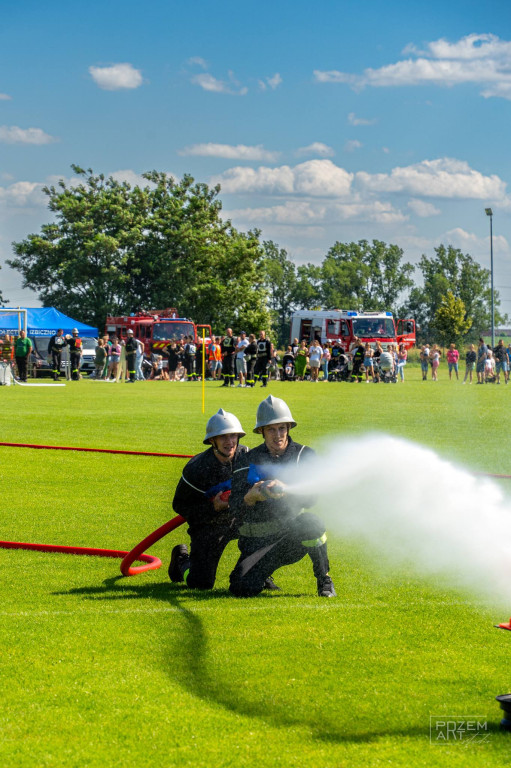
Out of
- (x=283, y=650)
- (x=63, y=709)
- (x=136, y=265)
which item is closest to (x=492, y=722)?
(x=283, y=650)

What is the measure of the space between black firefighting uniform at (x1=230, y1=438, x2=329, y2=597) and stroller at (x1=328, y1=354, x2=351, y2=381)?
39.3 m

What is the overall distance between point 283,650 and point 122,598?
1.61m

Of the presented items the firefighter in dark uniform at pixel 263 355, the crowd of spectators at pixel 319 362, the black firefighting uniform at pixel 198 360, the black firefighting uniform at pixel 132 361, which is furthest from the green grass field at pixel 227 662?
the black firefighting uniform at pixel 198 360

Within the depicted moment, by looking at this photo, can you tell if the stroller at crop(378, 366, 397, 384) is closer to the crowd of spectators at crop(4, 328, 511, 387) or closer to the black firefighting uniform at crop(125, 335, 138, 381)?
the crowd of spectators at crop(4, 328, 511, 387)

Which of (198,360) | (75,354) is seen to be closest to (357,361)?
(198,360)

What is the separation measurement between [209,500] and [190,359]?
39213 millimetres

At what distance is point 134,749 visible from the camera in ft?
12.0

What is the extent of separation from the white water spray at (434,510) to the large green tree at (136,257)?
5768cm

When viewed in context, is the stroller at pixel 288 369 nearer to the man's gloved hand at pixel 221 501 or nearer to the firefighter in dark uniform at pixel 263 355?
the firefighter in dark uniform at pixel 263 355

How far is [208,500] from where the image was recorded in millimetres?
6402

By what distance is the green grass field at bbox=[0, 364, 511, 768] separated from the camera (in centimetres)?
370

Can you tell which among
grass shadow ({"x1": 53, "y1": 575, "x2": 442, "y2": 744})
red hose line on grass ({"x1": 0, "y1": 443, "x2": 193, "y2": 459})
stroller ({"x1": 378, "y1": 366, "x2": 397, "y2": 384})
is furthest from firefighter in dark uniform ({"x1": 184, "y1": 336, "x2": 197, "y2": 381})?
grass shadow ({"x1": 53, "y1": 575, "x2": 442, "y2": 744})

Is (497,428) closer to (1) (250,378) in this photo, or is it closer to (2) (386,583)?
(2) (386,583)

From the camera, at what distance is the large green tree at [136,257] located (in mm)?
64500
